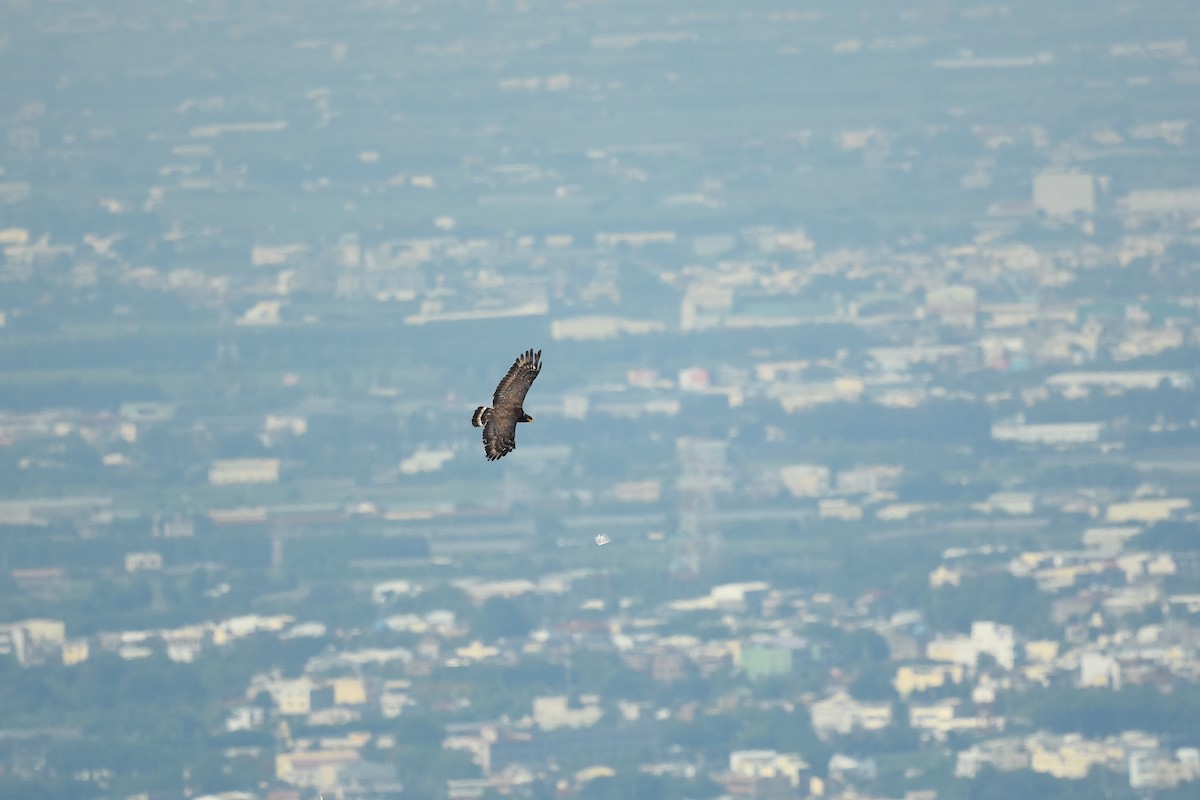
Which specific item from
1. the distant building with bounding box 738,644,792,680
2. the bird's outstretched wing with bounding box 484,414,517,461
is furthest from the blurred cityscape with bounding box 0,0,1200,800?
the bird's outstretched wing with bounding box 484,414,517,461

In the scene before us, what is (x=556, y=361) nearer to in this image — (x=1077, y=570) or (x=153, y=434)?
(x=153, y=434)

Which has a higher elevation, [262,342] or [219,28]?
[219,28]

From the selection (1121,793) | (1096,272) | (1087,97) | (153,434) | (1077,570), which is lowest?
(1121,793)

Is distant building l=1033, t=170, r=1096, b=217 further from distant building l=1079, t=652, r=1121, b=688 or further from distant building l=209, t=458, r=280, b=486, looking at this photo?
distant building l=1079, t=652, r=1121, b=688

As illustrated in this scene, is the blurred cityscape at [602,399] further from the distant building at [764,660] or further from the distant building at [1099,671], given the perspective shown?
the distant building at [764,660]

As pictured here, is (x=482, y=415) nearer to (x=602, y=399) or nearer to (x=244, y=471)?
(x=244, y=471)

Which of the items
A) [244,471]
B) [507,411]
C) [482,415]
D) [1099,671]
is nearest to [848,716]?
[1099,671]

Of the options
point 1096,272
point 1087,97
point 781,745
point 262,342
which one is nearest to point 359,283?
point 262,342
